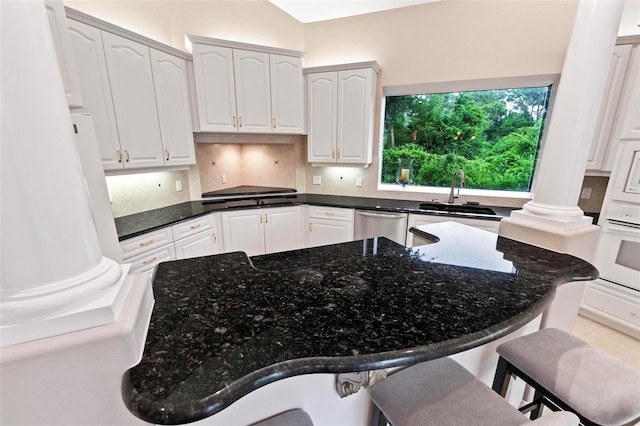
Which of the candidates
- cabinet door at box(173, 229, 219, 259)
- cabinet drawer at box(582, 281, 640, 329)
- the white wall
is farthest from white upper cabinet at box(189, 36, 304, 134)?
cabinet drawer at box(582, 281, 640, 329)

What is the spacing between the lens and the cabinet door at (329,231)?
3277 millimetres

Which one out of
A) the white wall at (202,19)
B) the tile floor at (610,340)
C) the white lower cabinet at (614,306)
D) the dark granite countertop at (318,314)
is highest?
the white wall at (202,19)

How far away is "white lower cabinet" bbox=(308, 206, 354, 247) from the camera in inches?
128

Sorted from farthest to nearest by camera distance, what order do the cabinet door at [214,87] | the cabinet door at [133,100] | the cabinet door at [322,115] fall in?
the cabinet door at [322,115] < the cabinet door at [214,87] < the cabinet door at [133,100]

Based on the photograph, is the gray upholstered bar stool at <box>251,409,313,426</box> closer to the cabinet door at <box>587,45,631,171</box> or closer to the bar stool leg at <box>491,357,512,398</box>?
the bar stool leg at <box>491,357,512,398</box>

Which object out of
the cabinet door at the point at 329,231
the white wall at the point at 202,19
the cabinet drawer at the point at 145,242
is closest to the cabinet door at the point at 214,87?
the white wall at the point at 202,19

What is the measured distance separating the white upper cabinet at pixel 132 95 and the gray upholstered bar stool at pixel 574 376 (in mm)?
2972

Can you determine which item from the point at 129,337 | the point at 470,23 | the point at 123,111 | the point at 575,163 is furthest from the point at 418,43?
the point at 129,337

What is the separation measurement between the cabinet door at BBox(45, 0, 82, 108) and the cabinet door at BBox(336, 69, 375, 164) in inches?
92.9

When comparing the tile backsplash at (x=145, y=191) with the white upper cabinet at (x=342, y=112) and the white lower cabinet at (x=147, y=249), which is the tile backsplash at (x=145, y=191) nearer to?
the white lower cabinet at (x=147, y=249)

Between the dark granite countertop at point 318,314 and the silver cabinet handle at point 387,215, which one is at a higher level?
the dark granite countertop at point 318,314

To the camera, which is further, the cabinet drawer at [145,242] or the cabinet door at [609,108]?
the cabinet door at [609,108]

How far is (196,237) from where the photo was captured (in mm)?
2750

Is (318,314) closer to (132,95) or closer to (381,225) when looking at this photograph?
(381,225)
